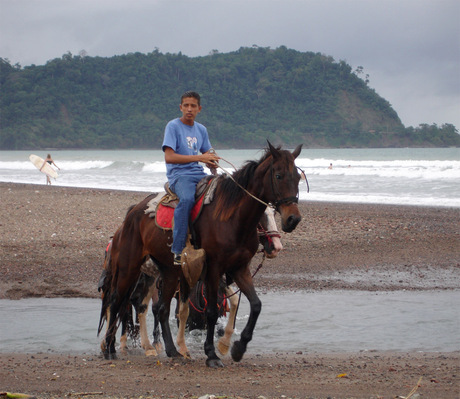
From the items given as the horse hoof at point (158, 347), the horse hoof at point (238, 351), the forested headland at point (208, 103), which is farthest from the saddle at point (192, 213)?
the forested headland at point (208, 103)

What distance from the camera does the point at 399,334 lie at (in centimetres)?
815

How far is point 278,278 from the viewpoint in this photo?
460 inches

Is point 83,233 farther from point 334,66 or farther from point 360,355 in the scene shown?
point 334,66

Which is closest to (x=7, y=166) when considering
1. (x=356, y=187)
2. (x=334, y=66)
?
(x=356, y=187)

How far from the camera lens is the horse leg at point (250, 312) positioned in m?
6.45

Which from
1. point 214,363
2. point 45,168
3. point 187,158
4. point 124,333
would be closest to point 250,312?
point 214,363

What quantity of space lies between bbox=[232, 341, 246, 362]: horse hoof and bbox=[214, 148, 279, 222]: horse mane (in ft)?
4.04

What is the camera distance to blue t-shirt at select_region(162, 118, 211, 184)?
23.6 ft

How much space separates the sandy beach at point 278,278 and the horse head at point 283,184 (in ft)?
4.87

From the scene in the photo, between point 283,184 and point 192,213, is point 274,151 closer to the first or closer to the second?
point 283,184

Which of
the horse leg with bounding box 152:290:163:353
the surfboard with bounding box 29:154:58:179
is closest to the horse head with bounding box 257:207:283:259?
the horse leg with bounding box 152:290:163:353

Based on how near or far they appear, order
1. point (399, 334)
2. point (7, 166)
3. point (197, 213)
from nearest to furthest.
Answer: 1. point (197, 213)
2. point (399, 334)
3. point (7, 166)

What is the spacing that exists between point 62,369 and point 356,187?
27.8m

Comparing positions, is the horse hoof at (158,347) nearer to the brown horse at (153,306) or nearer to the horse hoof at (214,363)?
the brown horse at (153,306)
